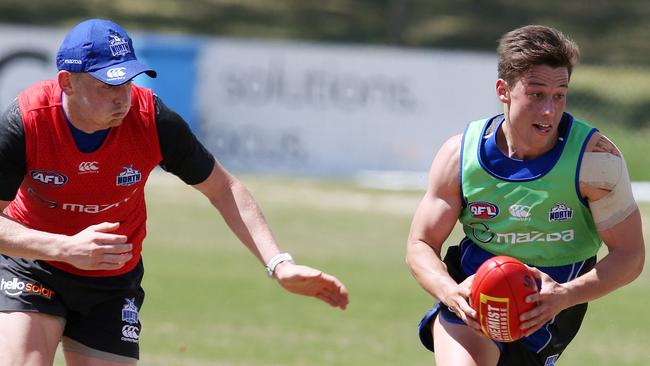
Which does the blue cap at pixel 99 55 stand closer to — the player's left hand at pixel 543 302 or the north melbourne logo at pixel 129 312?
the north melbourne logo at pixel 129 312

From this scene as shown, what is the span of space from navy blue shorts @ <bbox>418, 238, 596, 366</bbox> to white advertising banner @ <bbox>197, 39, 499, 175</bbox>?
11.3 metres

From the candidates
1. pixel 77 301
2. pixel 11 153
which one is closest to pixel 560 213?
pixel 77 301

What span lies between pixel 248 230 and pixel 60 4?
21833mm

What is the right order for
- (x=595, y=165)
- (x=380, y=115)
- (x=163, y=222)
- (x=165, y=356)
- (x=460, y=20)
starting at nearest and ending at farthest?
(x=595, y=165), (x=165, y=356), (x=163, y=222), (x=380, y=115), (x=460, y=20)

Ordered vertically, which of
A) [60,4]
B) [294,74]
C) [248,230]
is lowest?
[60,4]

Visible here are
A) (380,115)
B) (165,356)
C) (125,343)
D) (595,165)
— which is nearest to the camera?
(595,165)

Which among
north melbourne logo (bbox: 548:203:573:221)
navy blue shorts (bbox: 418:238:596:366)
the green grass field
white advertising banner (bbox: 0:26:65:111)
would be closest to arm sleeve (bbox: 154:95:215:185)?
navy blue shorts (bbox: 418:238:596:366)

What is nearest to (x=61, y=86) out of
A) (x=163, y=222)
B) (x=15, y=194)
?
(x=15, y=194)

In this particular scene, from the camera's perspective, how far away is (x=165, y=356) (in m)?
7.97

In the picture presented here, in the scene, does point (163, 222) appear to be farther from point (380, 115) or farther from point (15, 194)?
point (15, 194)

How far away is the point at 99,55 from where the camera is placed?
4.79 m

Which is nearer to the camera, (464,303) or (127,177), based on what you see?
(464,303)

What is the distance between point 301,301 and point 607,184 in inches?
226

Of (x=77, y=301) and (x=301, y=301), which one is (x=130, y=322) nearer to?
(x=77, y=301)
